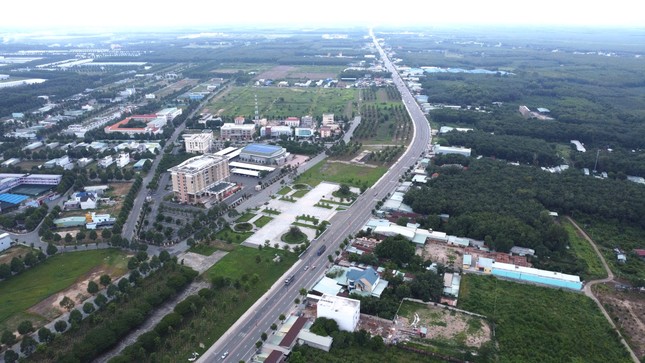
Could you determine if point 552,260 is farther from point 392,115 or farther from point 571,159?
point 392,115

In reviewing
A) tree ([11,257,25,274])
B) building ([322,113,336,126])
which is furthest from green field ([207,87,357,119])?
tree ([11,257,25,274])

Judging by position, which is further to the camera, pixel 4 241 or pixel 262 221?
pixel 262 221

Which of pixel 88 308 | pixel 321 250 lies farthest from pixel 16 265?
pixel 321 250

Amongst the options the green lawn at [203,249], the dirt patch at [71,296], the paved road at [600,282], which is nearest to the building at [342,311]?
the green lawn at [203,249]

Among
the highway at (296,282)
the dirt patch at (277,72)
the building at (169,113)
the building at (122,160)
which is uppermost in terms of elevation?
the dirt patch at (277,72)

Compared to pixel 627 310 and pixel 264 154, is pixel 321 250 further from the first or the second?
pixel 264 154

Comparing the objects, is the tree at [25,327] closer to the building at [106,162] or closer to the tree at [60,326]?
the tree at [60,326]
